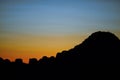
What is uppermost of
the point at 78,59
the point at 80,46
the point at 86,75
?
the point at 80,46

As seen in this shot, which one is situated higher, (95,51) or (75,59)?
(95,51)

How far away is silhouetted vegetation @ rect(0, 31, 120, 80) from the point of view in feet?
326

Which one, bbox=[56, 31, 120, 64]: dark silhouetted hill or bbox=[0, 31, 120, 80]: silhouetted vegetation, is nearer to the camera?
bbox=[56, 31, 120, 64]: dark silhouetted hill

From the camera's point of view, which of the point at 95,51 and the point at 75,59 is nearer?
the point at 95,51

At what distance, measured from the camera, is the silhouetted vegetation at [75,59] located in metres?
99.3

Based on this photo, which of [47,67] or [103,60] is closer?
[103,60]

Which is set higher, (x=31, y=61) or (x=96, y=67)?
(x=31, y=61)

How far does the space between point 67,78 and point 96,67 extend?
1362 cm

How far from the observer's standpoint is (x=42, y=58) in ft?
388

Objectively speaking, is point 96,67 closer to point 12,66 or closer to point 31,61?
point 31,61

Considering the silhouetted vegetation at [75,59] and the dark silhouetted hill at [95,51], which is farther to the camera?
the silhouetted vegetation at [75,59]

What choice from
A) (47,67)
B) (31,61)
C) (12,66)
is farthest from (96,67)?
(12,66)

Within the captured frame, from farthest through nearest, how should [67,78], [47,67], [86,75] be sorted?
[47,67] < [67,78] < [86,75]

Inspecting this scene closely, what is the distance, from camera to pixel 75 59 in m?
104
